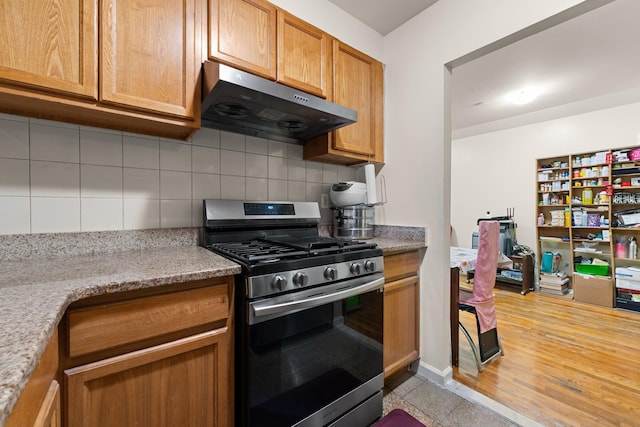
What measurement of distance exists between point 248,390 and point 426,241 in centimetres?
135

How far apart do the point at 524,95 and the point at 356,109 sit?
9.60 feet

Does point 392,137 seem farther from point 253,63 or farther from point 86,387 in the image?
point 86,387

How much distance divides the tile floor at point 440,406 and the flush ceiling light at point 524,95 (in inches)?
136

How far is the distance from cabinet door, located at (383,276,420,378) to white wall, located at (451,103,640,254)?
350 cm

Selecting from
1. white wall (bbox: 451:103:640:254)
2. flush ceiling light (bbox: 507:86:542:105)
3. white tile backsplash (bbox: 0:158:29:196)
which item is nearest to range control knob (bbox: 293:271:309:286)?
white tile backsplash (bbox: 0:158:29:196)

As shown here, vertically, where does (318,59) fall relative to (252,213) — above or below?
above

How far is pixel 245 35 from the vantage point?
1.40m

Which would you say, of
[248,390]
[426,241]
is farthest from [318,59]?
[248,390]

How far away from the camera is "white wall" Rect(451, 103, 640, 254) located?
3.57 metres

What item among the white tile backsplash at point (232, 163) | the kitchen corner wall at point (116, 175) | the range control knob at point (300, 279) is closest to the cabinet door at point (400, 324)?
the range control knob at point (300, 279)

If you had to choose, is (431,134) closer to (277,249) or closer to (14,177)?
(277,249)

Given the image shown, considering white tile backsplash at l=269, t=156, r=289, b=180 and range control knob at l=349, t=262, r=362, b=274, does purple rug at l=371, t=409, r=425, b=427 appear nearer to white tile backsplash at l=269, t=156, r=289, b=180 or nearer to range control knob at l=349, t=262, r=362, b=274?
range control knob at l=349, t=262, r=362, b=274

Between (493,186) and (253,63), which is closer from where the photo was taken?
(253,63)

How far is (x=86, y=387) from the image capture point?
82 centimetres
